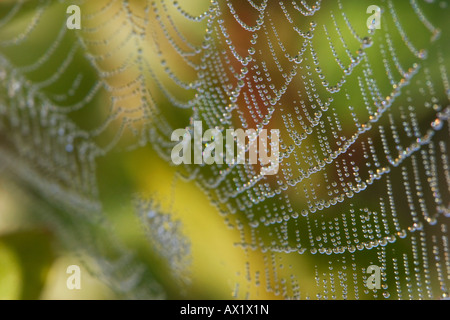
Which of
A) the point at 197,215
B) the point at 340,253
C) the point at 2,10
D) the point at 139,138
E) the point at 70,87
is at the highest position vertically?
the point at 2,10

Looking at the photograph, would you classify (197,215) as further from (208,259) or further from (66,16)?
(66,16)

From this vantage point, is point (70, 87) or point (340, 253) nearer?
point (340, 253)

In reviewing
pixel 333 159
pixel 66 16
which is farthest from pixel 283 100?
pixel 66 16

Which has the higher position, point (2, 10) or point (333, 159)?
point (2, 10)

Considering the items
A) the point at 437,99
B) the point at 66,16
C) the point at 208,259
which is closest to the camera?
the point at 437,99

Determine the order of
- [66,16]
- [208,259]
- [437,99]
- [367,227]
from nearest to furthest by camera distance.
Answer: [437,99]
[367,227]
[208,259]
[66,16]

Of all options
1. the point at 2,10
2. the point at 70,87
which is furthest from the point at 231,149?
the point at 2,10
